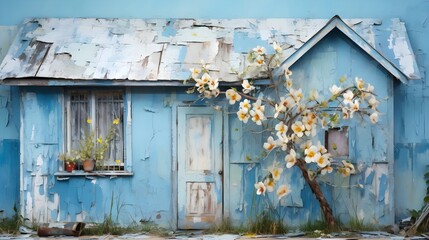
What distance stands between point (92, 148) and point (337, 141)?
13.0 feet

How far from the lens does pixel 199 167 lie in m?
11.7

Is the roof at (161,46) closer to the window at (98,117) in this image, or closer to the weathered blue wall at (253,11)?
the weathered blue wall at (253,11)

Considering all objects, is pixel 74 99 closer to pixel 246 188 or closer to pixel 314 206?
pixel 246 188

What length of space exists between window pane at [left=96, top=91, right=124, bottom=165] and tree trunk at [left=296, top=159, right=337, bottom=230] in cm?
296

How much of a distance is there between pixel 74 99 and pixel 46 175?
131cm

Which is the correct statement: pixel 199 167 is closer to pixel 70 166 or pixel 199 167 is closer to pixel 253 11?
pixel 70 166

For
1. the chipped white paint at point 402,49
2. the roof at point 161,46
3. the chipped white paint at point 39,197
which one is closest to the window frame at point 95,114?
the chipped white paint at point 39,197

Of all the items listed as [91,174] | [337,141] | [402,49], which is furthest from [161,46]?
[402,49]

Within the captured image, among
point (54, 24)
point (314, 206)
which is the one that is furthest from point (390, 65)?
point (54, 24)

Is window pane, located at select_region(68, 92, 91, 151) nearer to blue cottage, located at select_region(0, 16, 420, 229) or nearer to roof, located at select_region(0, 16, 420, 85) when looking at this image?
blue cottage, located at select_region(0, 16, 420, 229)

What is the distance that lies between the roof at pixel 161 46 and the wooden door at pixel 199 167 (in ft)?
2.50

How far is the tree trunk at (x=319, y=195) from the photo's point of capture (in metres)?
11.2

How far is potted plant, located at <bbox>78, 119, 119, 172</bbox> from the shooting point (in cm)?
1169

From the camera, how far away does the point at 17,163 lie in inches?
491
